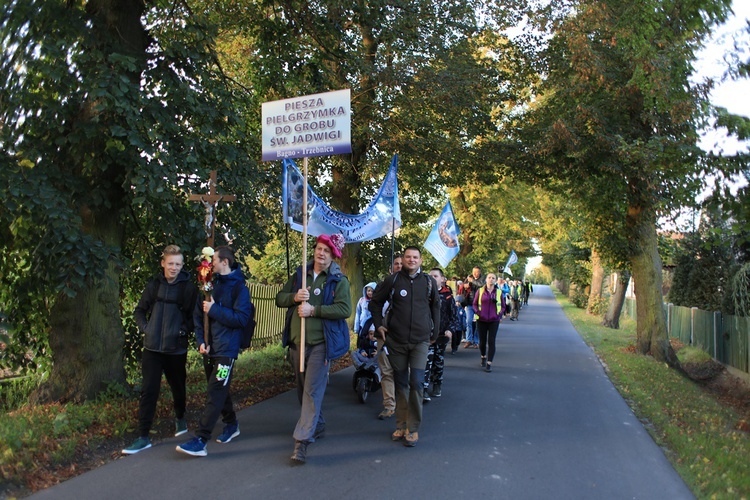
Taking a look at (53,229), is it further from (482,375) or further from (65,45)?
(482,375)

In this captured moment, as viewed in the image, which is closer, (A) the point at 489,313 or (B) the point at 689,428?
(B) the point at 689,428

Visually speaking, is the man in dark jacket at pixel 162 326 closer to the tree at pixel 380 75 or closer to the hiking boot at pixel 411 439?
the hiking boot at pixel 411 439

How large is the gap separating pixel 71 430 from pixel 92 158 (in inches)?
116

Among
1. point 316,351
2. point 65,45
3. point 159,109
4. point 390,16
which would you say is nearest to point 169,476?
point 316,351

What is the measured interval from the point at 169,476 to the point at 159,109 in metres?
3.99

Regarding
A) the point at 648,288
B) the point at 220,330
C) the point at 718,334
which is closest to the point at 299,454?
the point at 220,330

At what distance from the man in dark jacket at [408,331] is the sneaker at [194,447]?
1.89 m

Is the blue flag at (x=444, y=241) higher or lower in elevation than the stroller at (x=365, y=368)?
higher

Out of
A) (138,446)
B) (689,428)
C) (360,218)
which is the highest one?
(360,218)

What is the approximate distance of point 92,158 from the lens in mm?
7410

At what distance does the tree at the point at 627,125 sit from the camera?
1024cm

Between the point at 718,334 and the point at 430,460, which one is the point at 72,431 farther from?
the point at 718,334

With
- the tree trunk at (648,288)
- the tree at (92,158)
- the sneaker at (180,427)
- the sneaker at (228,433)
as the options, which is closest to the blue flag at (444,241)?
the tree at (92,158)

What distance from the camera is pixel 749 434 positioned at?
8.38m
